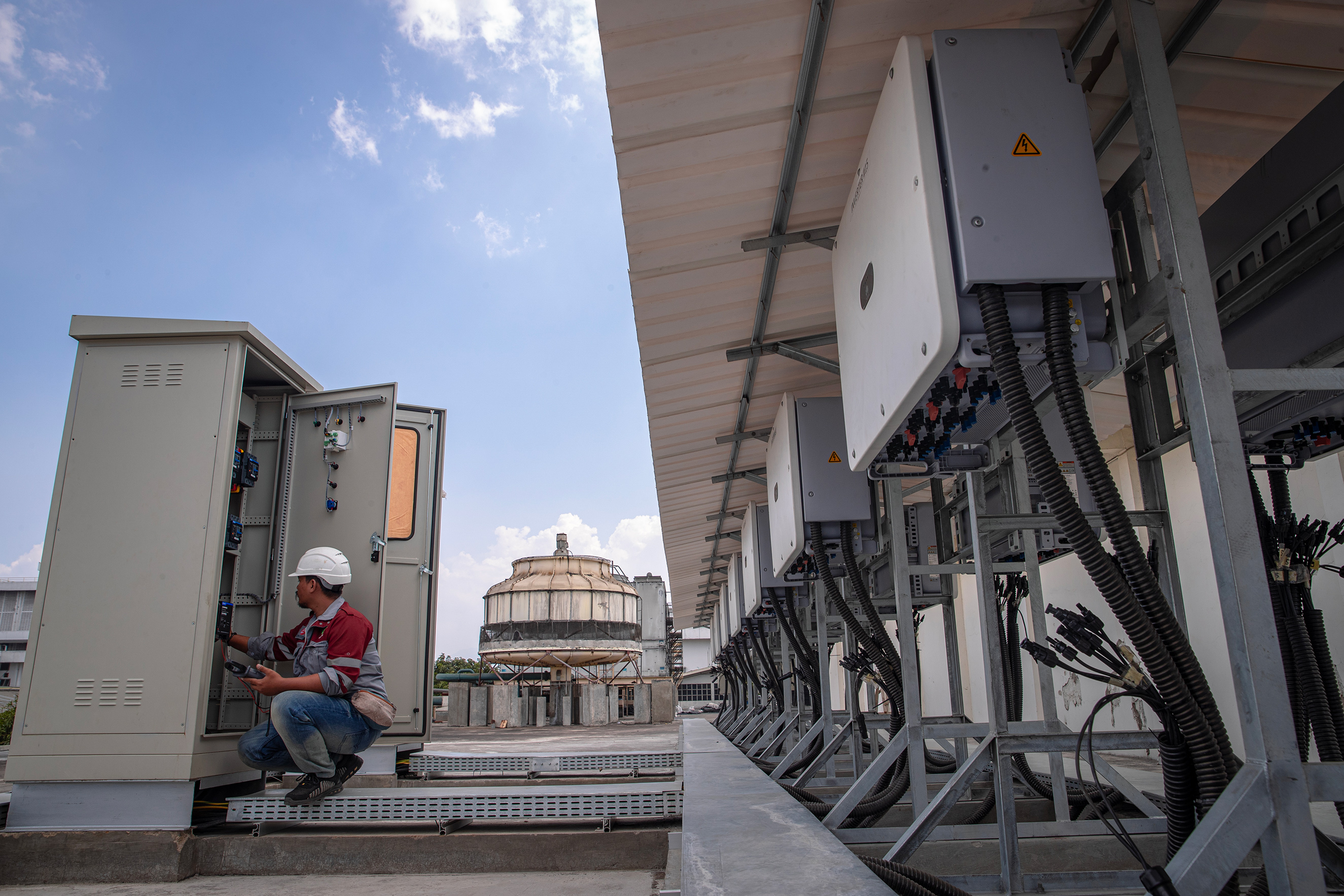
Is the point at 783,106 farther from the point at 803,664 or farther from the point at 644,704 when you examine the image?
the point at 644,704

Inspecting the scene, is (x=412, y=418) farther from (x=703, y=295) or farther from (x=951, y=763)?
(x=951, y=763)

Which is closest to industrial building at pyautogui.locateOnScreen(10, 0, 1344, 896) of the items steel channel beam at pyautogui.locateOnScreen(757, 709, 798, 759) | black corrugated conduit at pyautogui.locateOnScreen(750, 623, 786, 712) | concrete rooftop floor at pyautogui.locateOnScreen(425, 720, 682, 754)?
steel channel beam at pyautogui.locateOnScreen(757, 709, 798, 759)

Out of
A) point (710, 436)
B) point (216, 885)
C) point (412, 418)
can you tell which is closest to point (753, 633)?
point (710, 436)

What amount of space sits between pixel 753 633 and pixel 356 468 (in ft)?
16.1

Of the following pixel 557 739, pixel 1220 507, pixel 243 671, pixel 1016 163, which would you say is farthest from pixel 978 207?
pixel 557 739

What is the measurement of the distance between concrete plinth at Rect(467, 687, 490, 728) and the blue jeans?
13938 millimetres

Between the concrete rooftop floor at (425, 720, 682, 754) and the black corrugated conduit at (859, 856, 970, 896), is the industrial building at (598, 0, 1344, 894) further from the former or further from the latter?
the concrete rooftop floor at (425, 720, 682, 754)

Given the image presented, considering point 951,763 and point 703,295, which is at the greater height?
point 703,295

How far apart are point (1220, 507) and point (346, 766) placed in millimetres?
3683

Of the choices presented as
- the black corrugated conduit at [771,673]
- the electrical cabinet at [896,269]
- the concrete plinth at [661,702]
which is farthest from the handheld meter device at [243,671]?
the concrete plinth at [661,702]

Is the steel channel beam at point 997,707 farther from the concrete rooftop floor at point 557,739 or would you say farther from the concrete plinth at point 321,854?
the concrete rooftop floor at point 557,739

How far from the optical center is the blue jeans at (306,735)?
11.1 ft

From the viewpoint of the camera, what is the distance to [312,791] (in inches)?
139

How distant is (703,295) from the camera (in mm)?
4137
